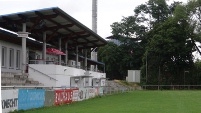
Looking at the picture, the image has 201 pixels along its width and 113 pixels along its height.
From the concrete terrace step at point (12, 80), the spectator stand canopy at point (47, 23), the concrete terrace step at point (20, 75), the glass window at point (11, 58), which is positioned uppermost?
the spectator stand canopy at point (47, 23)

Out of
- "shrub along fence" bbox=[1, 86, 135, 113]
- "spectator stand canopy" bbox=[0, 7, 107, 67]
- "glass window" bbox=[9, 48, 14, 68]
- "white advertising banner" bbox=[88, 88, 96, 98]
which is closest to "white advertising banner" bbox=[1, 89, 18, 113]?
"shrub along fence" bbox=[1, 86, 135, 113]

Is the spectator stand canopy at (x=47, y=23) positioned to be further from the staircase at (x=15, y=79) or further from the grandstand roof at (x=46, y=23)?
the staircase at (x=15, y=79)

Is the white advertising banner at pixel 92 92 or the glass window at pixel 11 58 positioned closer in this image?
the glass window at pixel 11 58

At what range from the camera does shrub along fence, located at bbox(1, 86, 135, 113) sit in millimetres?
17938

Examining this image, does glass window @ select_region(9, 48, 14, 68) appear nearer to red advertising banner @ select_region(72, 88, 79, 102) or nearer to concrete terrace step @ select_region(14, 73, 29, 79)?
concrete terrace step @ select_region(14, 73, 29, 79)

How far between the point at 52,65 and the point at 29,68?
2.23m

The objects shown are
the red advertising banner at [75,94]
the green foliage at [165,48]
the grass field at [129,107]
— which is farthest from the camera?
the green foliage at [165,48]

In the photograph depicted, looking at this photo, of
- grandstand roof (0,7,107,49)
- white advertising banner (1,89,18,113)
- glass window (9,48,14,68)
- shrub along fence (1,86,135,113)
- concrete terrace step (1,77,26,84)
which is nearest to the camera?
white advertising banner (1,89,18,113)

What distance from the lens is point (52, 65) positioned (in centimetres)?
3709

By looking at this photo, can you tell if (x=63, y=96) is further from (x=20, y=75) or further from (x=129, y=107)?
(x=20, y=75)

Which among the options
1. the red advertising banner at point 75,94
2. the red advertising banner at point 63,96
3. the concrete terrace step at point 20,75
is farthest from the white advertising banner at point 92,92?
the red advertising banner at point 63,96

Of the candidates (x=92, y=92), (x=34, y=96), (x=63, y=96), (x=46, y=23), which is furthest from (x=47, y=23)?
(x=34, y=96)

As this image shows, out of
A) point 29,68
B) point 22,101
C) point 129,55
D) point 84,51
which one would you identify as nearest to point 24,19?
point 29,68

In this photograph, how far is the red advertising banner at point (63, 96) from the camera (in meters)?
26.4
